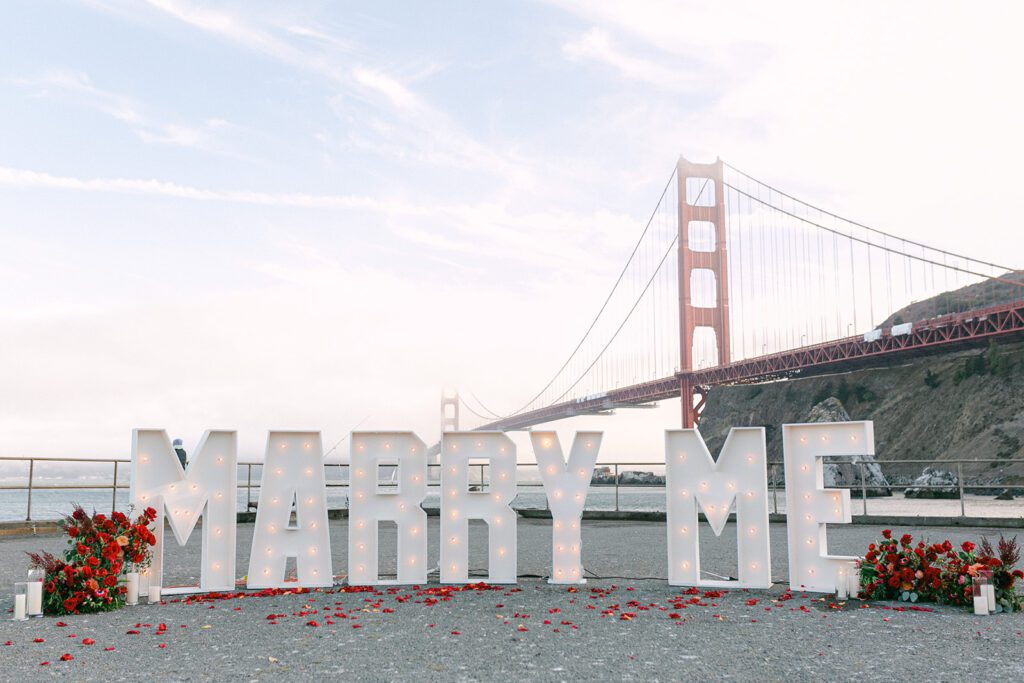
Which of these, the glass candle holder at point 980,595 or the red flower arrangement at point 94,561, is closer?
the glass candle holder at point 980,595

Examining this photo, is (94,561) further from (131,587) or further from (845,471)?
(845,471)

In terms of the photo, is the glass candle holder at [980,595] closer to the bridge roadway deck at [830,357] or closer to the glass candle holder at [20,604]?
the glass candle holder at [20,604]

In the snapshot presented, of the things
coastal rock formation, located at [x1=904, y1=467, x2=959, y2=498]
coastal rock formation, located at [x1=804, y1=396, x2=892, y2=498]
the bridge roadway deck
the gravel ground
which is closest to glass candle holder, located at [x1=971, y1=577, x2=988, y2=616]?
the gravel ground

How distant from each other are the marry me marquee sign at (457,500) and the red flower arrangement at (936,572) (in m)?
0.24

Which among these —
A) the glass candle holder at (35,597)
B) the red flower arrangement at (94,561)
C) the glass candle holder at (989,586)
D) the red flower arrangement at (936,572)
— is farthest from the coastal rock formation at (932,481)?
the glass candle holder at (35,597)

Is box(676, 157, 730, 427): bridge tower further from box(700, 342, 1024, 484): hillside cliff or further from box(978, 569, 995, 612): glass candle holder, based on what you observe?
box(978, 569, 995, 612): glass candle holder

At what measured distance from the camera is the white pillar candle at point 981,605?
603cm

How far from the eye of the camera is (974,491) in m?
39.1

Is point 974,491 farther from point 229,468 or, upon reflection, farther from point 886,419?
point 229,468

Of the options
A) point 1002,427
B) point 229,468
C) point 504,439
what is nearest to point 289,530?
point 229,468

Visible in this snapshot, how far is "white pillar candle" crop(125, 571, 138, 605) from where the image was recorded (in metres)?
6.64

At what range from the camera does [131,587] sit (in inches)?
261

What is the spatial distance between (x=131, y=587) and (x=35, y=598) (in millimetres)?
721

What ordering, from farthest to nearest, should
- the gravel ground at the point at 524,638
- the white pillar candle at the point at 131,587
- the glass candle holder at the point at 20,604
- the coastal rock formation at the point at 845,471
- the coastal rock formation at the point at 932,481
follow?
the coastal rock formation at the point at 932,481 < the coastal rock formation at the point at 845,471 < the white pillar candle at the point at 131,587 < the glass candle holder at the point at 20,604 < the gravel ground at the point at 524,638
